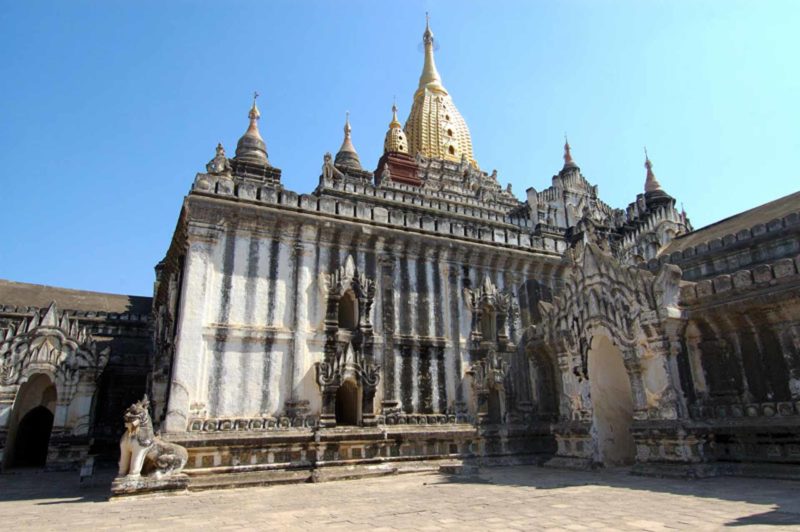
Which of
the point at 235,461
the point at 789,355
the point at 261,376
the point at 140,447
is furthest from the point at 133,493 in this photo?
the point at 789,355

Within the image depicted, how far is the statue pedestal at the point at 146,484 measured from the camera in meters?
13.8

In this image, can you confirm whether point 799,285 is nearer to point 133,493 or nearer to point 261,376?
point 261,376

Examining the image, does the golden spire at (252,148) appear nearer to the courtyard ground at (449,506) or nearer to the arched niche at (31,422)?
the arched niche at (31,422)

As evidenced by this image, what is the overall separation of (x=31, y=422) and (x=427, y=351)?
865 inches

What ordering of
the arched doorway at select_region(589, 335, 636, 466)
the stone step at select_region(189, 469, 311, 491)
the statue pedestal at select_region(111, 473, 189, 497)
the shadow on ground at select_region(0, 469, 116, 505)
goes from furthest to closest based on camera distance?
the arched doorway at select_region(589, 335, 636, 466) < the stone step at select_region(189, 469, 311, 491) < the shadow on ground at select_region(0, 469, 116, 505) < the statue pedestal at select_region(111, 473, 189, 497)

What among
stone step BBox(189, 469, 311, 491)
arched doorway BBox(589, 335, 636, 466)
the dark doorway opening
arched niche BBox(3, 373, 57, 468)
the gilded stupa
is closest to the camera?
stone step BBox(189, 469, 311, 491)

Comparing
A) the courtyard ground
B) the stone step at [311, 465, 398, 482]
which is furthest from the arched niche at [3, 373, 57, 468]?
the stone step at [311, 465, 398, 482]

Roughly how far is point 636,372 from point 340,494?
29.8ft

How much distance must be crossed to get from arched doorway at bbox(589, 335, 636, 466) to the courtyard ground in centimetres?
164

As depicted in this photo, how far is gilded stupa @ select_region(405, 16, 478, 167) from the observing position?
6028 centimetres

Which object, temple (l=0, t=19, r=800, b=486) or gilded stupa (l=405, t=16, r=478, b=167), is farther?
gilded stupa (l=405, t=16, r=478, b=167)

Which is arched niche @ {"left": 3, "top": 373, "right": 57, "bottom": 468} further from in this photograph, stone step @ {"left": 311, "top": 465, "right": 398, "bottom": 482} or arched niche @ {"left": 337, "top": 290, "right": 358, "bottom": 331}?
stone step @ {"left": 311, "top": 465, "right": 398, "bottom": 482}

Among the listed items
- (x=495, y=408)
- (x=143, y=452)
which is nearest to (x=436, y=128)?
(x=495, y=408)

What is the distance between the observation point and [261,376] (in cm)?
1795
